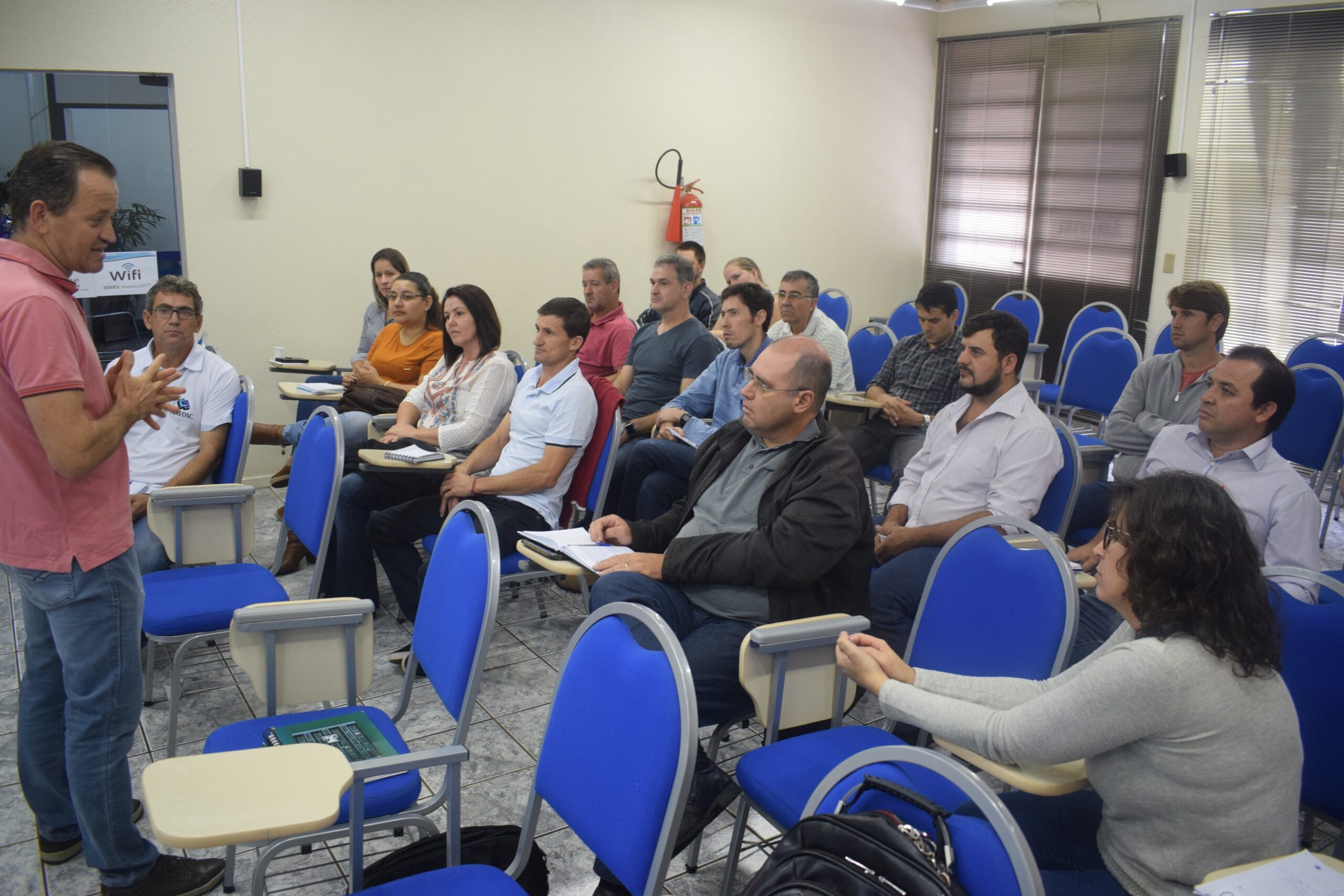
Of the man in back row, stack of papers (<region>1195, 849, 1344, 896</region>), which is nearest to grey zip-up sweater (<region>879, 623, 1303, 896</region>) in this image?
stack of papers (<region>1195, 849, 1344, 896</region>)

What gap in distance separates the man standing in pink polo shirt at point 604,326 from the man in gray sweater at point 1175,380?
2.32 meters

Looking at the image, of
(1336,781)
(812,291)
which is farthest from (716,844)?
(812,291)

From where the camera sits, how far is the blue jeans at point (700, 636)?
7.44 feet

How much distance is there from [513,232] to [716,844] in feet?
15.0

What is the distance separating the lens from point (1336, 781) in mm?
1925

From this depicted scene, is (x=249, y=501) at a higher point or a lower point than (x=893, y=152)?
lower

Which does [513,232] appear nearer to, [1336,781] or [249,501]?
[249,501]

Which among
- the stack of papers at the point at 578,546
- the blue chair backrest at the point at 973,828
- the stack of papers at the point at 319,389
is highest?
the stack of papers at the point at 319,389

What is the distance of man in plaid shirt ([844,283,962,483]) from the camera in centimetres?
413

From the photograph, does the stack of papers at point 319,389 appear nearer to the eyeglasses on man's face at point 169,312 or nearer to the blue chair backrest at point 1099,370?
the eyeglasses on man's face at point 169,312

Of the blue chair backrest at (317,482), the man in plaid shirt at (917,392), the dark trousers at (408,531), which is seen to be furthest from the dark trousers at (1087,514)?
the blue chair backrest at (317,482)

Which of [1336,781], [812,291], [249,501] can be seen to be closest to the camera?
[1336,781]

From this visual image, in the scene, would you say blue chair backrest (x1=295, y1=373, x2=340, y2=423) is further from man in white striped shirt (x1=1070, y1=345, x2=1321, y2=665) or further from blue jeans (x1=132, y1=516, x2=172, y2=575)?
man in white striped shirt (x1=1070, y1=345, x2=1321, y2=665)

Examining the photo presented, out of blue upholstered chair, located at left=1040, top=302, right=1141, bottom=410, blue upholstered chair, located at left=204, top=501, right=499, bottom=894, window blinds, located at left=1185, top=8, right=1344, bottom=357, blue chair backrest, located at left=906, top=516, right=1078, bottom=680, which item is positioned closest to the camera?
blue upholstered chair, located at left=204, top=501, right=499, bottom=894
